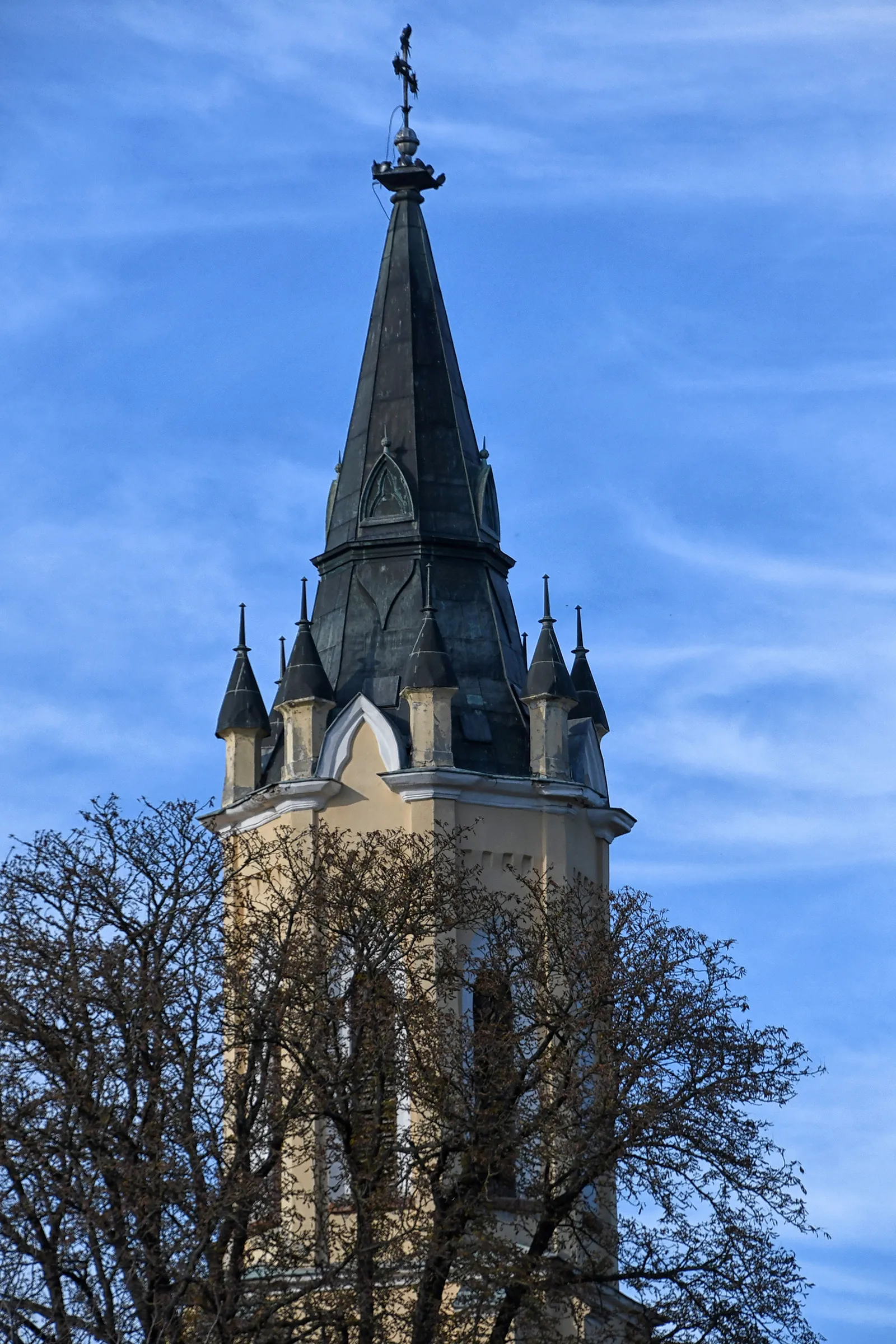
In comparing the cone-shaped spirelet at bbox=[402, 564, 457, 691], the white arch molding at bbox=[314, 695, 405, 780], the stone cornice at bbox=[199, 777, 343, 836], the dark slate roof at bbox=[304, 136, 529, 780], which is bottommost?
the stone cornice at bbox=[199, 777, 343, 836]

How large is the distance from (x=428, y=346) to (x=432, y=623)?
530 cm

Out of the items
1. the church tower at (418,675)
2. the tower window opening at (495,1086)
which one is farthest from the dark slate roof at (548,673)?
the tower window opening at (495,1086)

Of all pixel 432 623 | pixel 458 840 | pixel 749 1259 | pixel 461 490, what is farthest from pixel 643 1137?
pixel 461 490

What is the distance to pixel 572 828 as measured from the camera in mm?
43562

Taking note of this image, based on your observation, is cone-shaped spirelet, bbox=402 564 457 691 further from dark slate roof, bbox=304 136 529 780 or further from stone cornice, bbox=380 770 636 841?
stone cornice, bbox=380 770 636 841

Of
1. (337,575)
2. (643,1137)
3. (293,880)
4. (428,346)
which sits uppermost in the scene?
(428,346)

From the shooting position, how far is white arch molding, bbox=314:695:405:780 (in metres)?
42.7

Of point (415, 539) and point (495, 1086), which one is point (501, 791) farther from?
point (495, 1086)

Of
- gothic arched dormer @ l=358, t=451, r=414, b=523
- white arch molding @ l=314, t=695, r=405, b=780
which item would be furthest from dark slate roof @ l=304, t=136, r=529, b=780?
white arch molding @ l=314, t=695, r=405, b=780

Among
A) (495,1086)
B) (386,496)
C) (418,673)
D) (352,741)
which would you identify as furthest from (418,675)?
(495,1086)

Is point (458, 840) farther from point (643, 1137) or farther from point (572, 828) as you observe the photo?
point (643, 1137)

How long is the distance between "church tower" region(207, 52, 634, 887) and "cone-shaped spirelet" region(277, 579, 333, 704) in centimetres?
3

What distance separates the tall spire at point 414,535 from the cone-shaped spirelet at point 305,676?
0.44 m

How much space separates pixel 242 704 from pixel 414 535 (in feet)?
11.1
